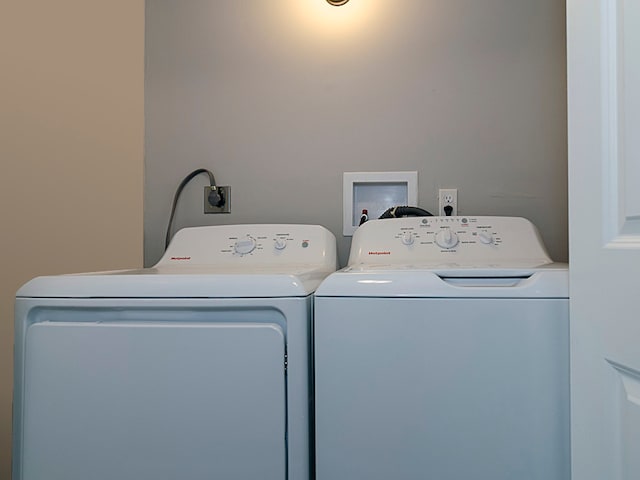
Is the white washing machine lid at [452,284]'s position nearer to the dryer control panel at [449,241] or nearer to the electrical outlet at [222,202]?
the dryer control panel at [449,241]

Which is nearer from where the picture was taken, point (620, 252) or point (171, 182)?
point (620, 252)

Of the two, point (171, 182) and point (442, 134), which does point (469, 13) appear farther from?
point (171, 182)

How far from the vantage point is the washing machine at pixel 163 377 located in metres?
0.78

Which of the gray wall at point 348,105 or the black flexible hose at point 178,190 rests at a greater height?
the gray wall at point 348,105

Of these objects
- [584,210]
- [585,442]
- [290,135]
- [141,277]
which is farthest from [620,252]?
[290,135]

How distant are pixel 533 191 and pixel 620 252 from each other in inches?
34.8

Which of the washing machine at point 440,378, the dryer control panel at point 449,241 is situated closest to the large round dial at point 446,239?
the dryer control panel at point 449,241

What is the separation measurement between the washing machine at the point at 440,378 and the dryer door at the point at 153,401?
0.11 metres

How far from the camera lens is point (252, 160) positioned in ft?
5.09

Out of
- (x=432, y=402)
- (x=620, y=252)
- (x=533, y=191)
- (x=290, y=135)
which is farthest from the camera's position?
(x=290, y=135)

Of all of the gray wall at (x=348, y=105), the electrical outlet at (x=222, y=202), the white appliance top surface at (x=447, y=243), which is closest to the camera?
the white appliance top surface at (x=447, y=243)

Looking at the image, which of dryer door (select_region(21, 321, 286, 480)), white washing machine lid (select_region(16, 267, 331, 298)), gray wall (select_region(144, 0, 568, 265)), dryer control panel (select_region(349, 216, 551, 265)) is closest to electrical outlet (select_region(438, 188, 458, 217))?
gray wall (select_region(144, 0, 568, 265))

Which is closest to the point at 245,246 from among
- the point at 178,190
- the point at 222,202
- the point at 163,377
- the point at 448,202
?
the point at 222,202

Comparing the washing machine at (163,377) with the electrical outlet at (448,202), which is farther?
the electrical outlet at (448,202)
